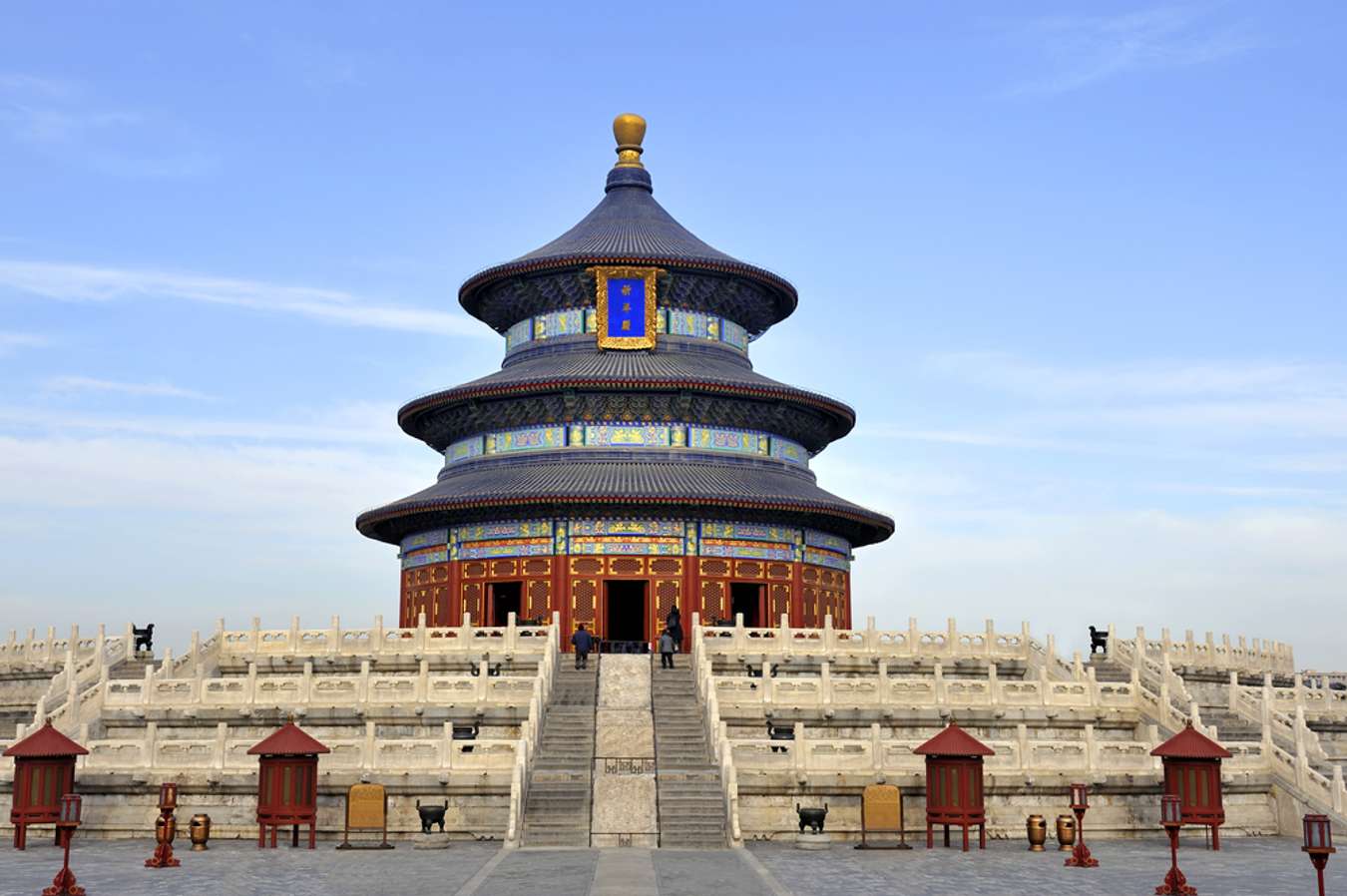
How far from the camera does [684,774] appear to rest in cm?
2989

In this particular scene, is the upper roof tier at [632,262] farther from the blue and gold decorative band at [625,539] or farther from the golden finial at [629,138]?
the blue and gold decorative band at [625,539]

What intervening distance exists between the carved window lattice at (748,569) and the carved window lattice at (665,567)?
6.94 feet

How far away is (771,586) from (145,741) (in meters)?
26.8

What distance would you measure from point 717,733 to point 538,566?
879 inches

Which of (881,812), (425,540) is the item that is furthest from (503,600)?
(881,812)

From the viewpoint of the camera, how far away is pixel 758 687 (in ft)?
110

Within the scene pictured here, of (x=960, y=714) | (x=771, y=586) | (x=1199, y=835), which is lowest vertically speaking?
(x=1199, y=835)

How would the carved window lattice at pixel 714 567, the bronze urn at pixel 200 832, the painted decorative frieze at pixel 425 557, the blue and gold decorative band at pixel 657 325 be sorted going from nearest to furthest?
1. the bronze urn at pixel 200 832
2. the carved window lattice at pixel 714 567
3. the painted decorative frieze at pixel 425 557
4. the blue and gold decorative band at pixel 657 325

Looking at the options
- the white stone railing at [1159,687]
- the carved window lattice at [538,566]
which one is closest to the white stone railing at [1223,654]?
the white stone railing at [1159,687]

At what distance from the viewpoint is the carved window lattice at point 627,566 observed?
5209 cm

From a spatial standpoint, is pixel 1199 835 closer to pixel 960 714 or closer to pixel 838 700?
pixel 960 714

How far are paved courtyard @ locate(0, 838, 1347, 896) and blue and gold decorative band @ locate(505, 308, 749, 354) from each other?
107 ft

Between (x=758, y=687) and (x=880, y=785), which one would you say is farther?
(x=758, y=687)

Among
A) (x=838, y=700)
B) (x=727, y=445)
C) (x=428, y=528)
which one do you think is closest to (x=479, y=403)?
(x=428, y=528)
